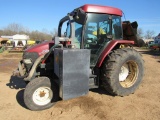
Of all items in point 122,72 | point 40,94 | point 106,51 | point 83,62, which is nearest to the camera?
point 83,62

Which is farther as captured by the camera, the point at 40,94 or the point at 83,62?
the point at 40,94

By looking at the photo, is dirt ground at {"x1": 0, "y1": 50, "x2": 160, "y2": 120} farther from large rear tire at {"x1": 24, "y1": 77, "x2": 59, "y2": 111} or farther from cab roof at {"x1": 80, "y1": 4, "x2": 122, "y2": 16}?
cab roof at {"x1": 80, "y1": 4, "x2": 122, "y2": 16}

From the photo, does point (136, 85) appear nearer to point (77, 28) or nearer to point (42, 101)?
point (77, 28)

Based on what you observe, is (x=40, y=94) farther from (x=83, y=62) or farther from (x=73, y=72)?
(x=83, y=62)

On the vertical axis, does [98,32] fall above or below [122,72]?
above

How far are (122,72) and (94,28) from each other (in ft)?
4.89

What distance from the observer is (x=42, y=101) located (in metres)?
4.32

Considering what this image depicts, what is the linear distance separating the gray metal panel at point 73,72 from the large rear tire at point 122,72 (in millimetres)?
758

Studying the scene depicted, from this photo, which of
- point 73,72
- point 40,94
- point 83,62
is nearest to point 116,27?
point 83,62

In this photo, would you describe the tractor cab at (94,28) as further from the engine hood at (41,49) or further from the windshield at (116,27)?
the engine hood at (41,49)

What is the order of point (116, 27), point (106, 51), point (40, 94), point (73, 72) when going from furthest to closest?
point (116, 27) → point (106, 51) → point (40, 94) → point (73, 72)

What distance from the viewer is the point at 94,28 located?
4.95m

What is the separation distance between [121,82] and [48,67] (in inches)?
80.2

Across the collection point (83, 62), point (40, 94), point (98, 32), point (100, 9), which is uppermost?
point (100, 9)
